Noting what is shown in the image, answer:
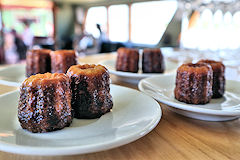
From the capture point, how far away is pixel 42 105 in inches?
22.2

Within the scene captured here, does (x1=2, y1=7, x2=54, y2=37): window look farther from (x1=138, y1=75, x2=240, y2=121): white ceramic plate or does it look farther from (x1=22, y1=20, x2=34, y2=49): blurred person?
(x1=138, y1=75, x2=240, y2=121): white ceramic plate

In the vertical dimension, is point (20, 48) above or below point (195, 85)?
above

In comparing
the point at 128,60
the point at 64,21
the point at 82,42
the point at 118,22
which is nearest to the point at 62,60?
the point at 128,60

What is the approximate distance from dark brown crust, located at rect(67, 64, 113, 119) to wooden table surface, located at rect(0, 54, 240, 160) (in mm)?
163

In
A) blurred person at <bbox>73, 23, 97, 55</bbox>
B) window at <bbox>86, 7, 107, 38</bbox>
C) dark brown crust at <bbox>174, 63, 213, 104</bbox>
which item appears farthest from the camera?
window at <bbox>86, 7, 107, 38</bbox>

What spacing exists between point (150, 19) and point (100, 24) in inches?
74.3

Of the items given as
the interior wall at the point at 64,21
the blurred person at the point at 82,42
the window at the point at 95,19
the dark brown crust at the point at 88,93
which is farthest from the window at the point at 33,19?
the dark brown crust at the point at 88,93

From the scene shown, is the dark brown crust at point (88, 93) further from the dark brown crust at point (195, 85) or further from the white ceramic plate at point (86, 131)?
the dark brown crust at point (195, 85)

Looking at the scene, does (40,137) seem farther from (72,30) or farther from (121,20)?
(72,30)

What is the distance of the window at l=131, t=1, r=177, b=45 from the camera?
7116mm

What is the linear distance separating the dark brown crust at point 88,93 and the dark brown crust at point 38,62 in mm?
551

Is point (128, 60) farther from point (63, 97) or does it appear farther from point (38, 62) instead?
point (63, 97)

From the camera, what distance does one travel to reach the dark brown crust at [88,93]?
671 mm

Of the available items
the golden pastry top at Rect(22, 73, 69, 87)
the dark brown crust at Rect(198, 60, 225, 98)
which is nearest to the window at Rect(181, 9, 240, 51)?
the dark brown crust at Rect(198, 60, 225, 98)
